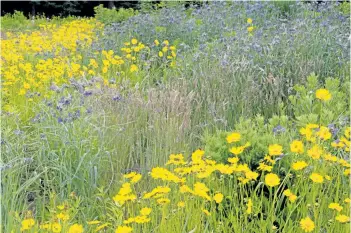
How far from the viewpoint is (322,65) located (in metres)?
4.70

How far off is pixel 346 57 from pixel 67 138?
9.65 ft

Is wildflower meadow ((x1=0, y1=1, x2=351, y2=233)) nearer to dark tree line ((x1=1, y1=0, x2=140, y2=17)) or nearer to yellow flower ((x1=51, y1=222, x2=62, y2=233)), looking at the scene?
yellow flower ((x1=51, y1=222, x2=62, y2=233))

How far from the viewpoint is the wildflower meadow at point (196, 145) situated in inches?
88.5

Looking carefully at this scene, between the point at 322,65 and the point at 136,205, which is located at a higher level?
the point at 322,65

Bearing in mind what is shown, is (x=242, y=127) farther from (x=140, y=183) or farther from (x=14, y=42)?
(x=14, y=42)

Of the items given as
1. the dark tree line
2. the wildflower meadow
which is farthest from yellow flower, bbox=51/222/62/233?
the dark tree line

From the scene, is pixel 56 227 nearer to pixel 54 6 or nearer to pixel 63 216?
pixel 63 216

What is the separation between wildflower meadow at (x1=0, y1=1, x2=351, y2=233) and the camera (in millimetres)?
2248

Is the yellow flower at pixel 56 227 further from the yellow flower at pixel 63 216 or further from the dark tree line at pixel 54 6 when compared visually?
the dark tree line at pixel 54 6

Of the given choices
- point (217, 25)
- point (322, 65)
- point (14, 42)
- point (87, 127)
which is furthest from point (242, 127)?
point (14, 42)

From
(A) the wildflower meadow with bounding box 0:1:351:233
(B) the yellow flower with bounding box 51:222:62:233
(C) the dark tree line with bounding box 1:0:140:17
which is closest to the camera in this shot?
(B) the yellow flower with bounding box 51:222:62:233

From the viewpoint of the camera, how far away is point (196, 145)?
358 centimetres

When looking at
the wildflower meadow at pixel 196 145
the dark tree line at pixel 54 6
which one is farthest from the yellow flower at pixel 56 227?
the dark tree line at pixel 54 6

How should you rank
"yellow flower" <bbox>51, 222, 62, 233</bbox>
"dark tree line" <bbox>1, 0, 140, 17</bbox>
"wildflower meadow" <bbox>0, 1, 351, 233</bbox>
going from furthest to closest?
1. "dark tree line" <bbox>1, 0, 140, 17</bbox>
2. "wildflower meadow" <bbox>0, 1, 351, 233</bbox>
3. "yellow flower" <bbox>51, 222, 62, 233</bbox>
